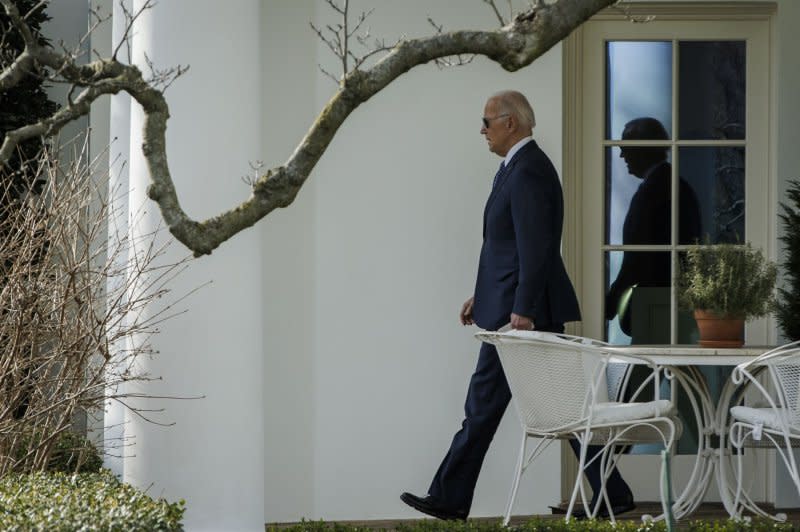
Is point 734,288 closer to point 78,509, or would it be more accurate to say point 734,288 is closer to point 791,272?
point 791,272

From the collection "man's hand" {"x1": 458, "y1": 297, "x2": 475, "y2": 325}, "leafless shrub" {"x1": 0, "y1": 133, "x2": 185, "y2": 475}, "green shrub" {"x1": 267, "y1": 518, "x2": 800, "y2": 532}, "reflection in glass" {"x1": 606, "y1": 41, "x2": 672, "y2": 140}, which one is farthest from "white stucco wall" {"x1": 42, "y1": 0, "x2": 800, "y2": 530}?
"green shrub" {"x1": 267, "y1": 518, "x2": 800, "y2": 532}

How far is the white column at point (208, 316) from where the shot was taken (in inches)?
217

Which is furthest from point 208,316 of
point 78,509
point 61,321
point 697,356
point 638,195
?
point 638,195

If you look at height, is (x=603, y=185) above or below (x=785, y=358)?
above

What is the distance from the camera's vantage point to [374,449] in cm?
713

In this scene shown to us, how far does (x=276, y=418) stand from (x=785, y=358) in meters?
2.77

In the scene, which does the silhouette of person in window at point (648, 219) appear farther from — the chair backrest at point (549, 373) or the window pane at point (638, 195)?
the chair backrest at point (549, 373)

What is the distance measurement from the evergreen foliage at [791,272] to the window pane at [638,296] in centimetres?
64

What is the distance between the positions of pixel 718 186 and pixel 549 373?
8.46ft

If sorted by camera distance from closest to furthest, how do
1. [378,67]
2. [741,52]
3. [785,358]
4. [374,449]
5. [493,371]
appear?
[378,67]
[785,358]
[493,371]
[374,449]
[741,52]

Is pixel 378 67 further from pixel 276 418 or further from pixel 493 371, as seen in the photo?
pixel 276 418

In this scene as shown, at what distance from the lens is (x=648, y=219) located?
7.59 m

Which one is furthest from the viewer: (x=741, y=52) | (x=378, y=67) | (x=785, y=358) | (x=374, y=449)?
(x=741, y=52)

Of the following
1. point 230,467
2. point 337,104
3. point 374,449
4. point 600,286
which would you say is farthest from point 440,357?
point 337,104
